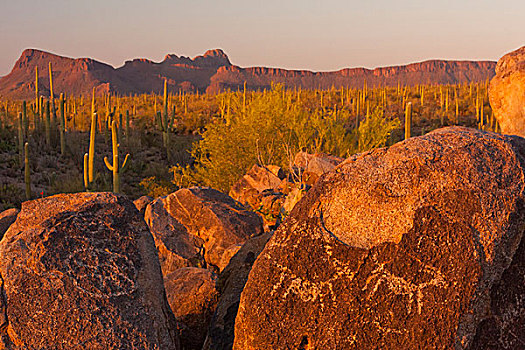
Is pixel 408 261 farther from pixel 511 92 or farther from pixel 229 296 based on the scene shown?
pixel 511 92

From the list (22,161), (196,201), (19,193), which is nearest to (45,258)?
(196,201)

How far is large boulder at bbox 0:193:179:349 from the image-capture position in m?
2.67

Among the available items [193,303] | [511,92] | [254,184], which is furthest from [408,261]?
[254,184]

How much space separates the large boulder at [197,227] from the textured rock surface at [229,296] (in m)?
1.60

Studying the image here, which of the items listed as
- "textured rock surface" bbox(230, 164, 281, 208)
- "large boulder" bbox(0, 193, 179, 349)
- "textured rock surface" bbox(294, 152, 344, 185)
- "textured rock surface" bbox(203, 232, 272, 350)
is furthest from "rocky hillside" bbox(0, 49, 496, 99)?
"large boulder" bbox(0, 193, 179, 349)

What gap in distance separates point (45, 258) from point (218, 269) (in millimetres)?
3234

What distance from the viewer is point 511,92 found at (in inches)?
255

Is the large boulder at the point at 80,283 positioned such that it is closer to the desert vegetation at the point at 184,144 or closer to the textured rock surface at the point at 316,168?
the desert vegetation at the point at 184,144

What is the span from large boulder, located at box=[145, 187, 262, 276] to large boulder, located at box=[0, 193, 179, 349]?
292cm

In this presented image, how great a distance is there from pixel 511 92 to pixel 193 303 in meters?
5.10

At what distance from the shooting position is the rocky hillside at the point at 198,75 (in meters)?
130

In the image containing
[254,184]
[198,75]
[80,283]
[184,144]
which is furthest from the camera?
[198,75]

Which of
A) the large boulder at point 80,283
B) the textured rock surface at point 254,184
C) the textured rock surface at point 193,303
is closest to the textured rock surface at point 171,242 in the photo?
the textured rock surface at point 193,303

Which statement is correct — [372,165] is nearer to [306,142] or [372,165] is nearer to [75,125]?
[306,142]
